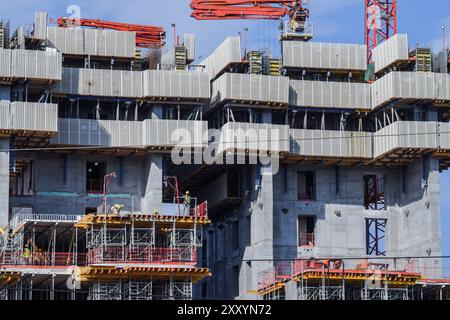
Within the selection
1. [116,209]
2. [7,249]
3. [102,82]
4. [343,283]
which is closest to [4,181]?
[7,249]

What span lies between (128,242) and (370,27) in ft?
131

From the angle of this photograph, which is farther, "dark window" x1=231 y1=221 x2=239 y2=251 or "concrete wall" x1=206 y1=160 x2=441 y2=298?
"dark window" x1=231 y1=221 x2=239 y2=251

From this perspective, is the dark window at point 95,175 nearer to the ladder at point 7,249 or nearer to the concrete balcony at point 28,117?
the concrete balcony at point 28,117

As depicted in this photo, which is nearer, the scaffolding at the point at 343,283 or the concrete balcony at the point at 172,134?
the scaffolding at the point at 343,283

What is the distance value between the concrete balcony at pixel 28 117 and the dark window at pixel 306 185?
102 feet

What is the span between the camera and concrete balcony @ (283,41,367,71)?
443 feet

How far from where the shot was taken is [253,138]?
12762 centimetres

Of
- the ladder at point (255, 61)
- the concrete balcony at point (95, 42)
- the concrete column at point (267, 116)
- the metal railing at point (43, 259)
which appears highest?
the concrete balcony at point (95, 42)

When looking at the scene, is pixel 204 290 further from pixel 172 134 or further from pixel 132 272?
pixel 132 272

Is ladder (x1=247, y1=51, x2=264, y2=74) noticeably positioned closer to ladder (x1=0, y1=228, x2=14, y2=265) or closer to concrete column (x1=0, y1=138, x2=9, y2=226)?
concrete column (x1=0, y1=138, x2=9, y2=226)

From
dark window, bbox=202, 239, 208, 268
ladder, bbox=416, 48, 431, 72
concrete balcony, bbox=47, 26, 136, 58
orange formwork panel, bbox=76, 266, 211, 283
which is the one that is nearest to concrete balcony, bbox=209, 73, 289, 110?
concrete balcony, bbox=47, 26, 136, 58

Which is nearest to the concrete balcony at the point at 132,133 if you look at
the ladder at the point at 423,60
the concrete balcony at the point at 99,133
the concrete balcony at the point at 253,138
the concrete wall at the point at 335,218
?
the concrete balcony at the point at 99,133

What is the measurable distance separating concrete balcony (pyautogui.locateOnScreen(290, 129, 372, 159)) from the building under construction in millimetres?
150

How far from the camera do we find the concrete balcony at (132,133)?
12612cm
